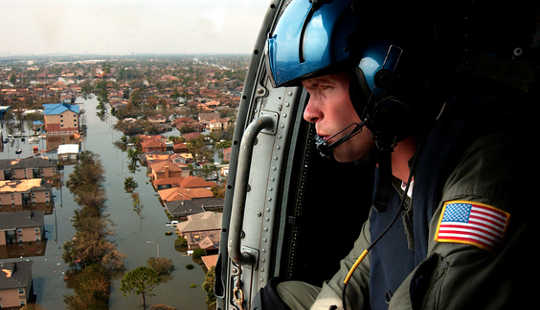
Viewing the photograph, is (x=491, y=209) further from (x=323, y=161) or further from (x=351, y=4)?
(x=323, y=161)

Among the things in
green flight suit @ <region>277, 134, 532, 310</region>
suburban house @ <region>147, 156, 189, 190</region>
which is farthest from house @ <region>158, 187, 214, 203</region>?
green flight suit @ <region>277, 134, 532, 310</region>

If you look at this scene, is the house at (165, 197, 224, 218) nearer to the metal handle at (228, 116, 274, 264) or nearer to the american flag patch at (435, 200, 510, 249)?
the metal handle at (228, 116, 274, 264)

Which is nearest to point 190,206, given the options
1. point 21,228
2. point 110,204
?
point 110,204

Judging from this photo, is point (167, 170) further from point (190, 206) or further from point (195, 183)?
point (190, 206)

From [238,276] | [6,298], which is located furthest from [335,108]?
[6,298]

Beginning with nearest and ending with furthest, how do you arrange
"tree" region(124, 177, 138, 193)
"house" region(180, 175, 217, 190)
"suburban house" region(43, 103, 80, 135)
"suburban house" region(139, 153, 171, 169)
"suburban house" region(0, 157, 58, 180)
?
"house" region(180, 175, 217, 190) < "tree" region(124, 177, 138, 193) < "suburban house" region(0, 157, 58, 180) < "suburban house" region(139, 153, 171, 169) < "suburban house" region(43, 103, 80, 135)

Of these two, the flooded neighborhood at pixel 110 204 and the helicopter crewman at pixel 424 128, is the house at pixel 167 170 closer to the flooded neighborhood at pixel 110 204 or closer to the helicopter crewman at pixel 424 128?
the flooded neighborhood at pixel 110 204

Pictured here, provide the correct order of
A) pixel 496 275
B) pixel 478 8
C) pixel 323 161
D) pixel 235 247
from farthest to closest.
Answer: pixel 323 161, pixel 235 247, pixel 478 8, pixel 496 275
